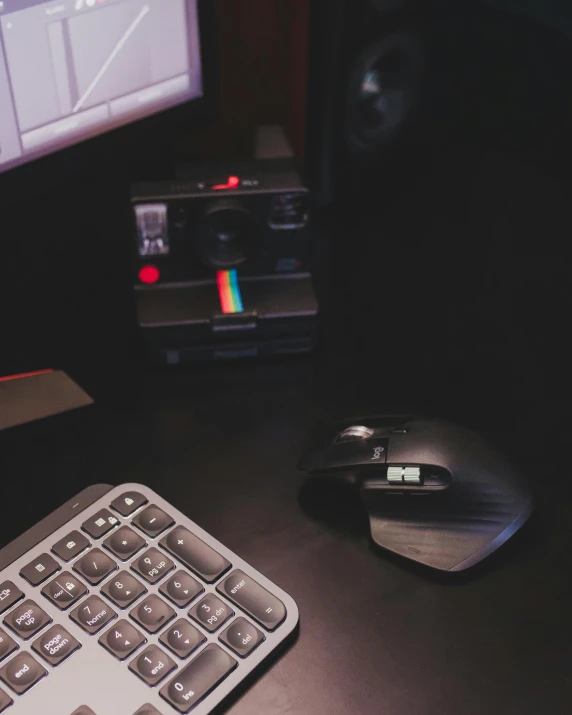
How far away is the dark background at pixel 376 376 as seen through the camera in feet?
1.48

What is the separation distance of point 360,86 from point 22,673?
59cm

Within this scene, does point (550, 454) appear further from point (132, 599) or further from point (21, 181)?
point (21, 181)

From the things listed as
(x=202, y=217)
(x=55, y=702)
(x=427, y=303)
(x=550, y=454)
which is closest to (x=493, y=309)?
(x=427, y=303)

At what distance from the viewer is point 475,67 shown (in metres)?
0.93

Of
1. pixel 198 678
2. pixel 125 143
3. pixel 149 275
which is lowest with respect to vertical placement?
pixel 198 678

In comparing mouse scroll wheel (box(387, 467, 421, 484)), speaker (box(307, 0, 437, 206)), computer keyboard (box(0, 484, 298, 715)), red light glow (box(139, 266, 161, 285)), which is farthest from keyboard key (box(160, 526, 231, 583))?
speaker (box(307, 0, 437, 206))

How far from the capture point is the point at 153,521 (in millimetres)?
483

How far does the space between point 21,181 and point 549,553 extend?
455 millimetres

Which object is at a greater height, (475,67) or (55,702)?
(475,67)

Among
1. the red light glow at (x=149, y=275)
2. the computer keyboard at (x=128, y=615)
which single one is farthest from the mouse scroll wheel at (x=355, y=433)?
the red light glow at (x=149, y=275)

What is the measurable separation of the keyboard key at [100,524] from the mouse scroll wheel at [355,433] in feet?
0.51

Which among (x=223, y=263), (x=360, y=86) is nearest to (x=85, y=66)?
(x=223, y=263)

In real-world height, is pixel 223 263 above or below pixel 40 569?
above

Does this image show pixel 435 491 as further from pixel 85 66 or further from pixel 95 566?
pixel 85 66
